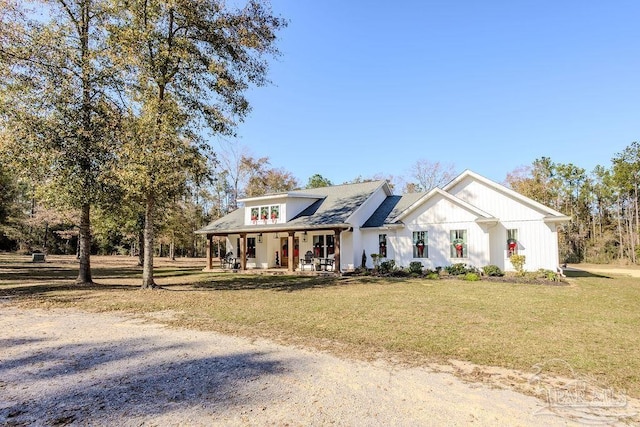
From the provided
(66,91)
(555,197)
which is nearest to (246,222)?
(66,91)

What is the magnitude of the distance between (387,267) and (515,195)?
705 centimetres

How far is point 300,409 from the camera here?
3.72 metres

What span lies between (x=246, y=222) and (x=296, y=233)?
3816mm

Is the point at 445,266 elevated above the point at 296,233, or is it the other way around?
the point at 296,233

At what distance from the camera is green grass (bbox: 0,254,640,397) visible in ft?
18.5

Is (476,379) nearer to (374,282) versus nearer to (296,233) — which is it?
(374,282)

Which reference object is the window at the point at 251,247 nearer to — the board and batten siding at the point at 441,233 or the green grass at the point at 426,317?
the board and batten siding at the point at 441,233

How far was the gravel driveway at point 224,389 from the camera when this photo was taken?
3559mm

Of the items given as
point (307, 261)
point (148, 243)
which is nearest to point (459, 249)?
point (307, 261)

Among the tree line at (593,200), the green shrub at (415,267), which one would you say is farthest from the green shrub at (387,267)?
the tree line at (593,200)

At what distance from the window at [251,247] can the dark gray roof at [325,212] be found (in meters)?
1.26

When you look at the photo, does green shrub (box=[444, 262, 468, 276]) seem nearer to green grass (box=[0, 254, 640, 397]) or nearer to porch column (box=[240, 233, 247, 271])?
green grass (box=[0, 254, 640, 397])

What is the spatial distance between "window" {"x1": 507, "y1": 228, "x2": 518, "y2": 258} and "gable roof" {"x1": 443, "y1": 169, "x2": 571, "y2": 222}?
57.8 inches

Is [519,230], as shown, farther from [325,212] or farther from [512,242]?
[325,212]
